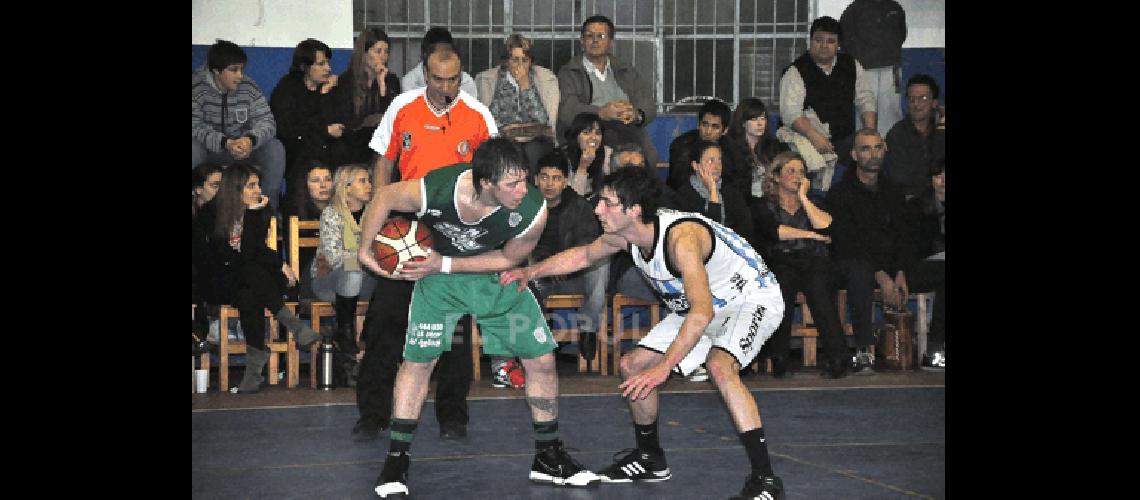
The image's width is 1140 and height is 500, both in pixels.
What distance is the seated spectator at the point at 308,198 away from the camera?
425 inches

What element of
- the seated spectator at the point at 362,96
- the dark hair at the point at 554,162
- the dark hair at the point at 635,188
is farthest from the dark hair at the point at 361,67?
the dark hair at the point at 635,188

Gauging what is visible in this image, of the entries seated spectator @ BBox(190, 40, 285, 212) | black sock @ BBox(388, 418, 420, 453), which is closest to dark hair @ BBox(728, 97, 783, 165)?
seated spectator @ BBox(190, 40, 285, 212)

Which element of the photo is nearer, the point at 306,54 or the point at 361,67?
the point at 361,67

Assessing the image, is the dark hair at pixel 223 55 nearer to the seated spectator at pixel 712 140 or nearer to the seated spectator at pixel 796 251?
the seated spectator at pixel 712 140

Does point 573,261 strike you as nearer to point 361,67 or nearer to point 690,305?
point 690,305

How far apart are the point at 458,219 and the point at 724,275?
1.29 metres

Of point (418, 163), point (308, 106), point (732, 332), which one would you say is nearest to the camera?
point (732, 332)

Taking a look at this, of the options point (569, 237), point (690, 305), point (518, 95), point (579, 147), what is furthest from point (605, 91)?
point (690, 305)

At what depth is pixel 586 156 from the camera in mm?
11062

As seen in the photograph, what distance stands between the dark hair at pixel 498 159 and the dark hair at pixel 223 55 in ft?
16.3

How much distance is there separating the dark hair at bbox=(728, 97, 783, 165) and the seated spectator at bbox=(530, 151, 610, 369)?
5.09 ft
